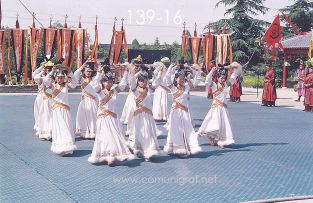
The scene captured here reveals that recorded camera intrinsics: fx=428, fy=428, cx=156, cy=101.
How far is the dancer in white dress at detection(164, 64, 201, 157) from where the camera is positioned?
8531 millimetres

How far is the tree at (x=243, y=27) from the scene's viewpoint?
39.8 m

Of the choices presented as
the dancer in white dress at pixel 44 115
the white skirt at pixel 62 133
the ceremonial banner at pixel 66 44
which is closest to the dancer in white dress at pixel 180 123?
the white skirt at pixel 62 133

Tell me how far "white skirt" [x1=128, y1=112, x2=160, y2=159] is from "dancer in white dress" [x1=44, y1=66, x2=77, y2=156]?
1318 millimetres

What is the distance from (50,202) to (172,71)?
416cm

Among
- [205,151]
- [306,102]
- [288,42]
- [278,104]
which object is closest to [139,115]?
[205,151]

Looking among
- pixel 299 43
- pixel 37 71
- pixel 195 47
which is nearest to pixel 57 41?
pixel 195 47

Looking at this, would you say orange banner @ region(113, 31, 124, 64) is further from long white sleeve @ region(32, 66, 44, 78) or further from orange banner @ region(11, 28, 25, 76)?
long white sleeve @ region(32, 66, 44, 78)

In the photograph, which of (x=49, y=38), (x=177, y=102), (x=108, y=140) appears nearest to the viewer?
(x=108, y=140)

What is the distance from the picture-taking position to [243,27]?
4050 cm

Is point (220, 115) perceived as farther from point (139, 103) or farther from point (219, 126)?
point (139, 103)

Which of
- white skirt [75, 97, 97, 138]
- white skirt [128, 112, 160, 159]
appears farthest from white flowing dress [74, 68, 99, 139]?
white skirt [128, 112, 160, 159]

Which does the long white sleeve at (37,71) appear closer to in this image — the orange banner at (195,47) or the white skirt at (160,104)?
the white skirt at (160,104)

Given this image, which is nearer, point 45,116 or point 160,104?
point 45,116

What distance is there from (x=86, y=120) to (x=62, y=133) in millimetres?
2351
